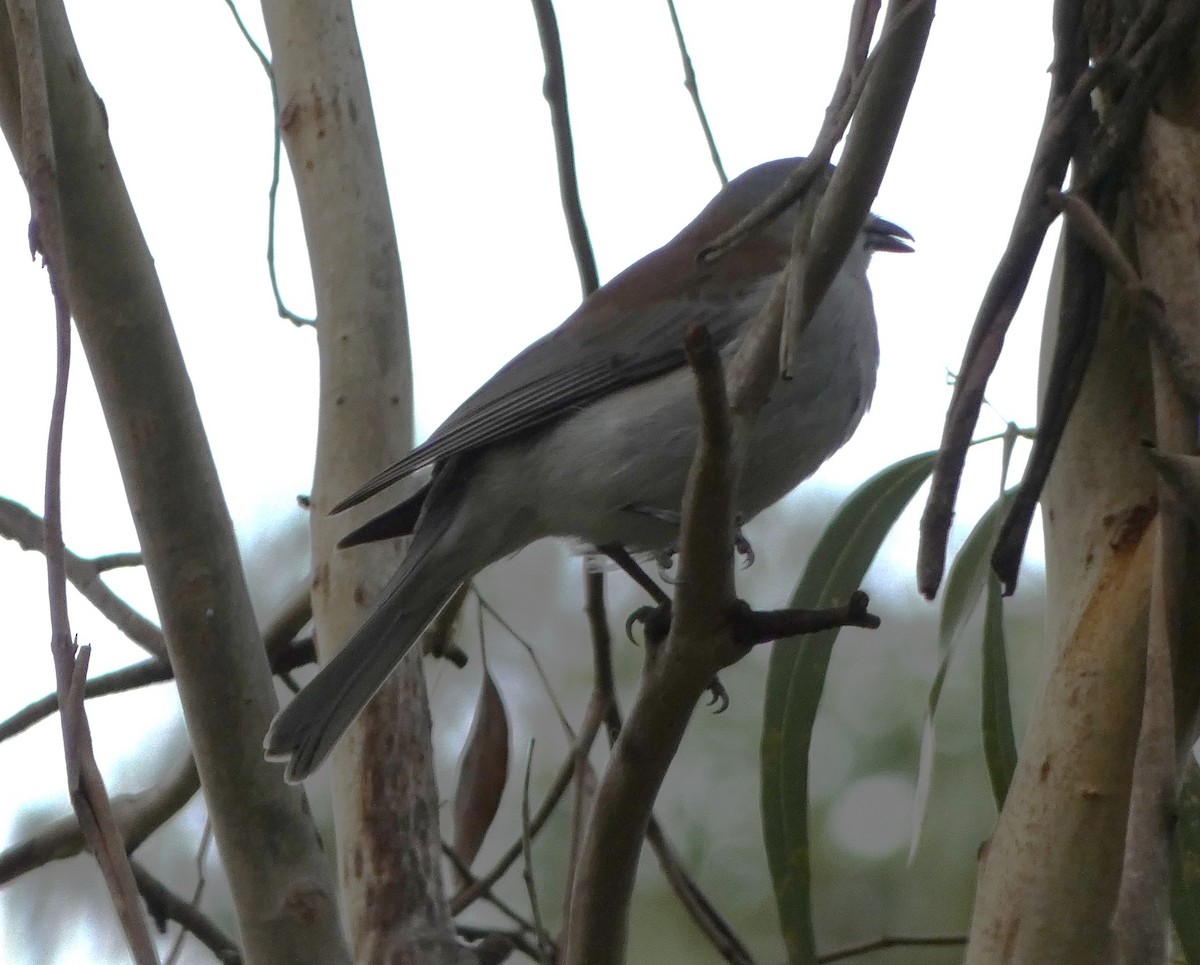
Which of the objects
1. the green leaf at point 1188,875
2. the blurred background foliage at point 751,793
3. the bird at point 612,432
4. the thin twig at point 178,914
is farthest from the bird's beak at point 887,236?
the thin twig at point 178,914

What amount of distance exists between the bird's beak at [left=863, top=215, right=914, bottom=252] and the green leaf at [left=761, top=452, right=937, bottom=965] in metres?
1.08

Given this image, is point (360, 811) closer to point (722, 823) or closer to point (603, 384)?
point (603, 384)

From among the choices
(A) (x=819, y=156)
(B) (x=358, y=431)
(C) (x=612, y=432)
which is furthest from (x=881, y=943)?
(A) (x=819, y=156)

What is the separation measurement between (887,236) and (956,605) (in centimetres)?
144

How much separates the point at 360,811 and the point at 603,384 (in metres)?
0.91

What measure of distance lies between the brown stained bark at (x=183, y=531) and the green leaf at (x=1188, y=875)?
1.08 m

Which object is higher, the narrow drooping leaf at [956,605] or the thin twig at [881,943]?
the narrow drooping leaf at [956,605]

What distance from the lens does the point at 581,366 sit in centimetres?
270

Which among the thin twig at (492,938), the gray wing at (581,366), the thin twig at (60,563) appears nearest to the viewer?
the thin twig at (60,563)

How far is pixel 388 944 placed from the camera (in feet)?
6.66

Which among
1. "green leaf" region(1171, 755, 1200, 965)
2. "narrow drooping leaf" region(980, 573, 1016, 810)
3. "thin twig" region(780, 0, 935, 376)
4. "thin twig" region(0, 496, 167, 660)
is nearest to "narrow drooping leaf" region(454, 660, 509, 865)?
"thin twig" region(0, 496, 167, 660)

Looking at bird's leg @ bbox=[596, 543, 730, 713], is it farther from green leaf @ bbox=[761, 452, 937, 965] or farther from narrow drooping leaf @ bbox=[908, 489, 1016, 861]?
narrow drooping leaf @ bbox=[908, 489, 1016, 861]

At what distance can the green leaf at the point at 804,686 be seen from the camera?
81.3 inches

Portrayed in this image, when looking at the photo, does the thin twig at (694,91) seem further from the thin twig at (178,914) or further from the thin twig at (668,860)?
the thin twig at (178,914)
